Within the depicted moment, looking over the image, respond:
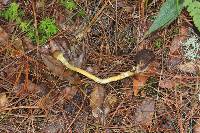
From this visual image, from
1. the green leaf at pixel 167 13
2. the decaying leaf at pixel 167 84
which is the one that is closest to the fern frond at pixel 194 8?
the green leaf at pixel 167 13

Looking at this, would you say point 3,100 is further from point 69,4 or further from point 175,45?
point 175,45

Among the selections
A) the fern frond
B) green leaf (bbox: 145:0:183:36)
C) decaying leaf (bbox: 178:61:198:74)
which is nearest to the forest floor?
decaying leaf (bbox: 178:61:198:74)

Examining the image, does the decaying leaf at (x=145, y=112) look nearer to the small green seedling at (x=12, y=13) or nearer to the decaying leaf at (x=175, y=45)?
the decaying leaf at (x=175, y=45)

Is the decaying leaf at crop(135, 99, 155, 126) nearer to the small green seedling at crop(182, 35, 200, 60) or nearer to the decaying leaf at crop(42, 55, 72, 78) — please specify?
the small green seedling at crop(182, 35, 200, 60)

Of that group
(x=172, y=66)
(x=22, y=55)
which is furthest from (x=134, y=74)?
(x=22, y=55)

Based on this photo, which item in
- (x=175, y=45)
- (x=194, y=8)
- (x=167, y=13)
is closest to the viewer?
(x=194, y=8)

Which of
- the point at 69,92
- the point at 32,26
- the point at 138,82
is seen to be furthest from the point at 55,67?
the point at 138,82

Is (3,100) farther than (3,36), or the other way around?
(3,36)
